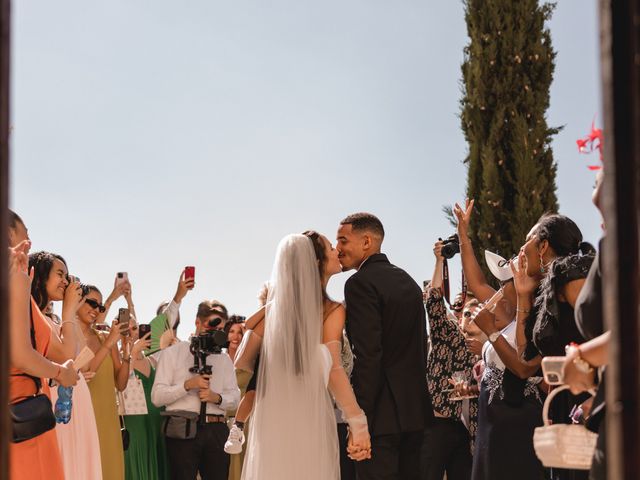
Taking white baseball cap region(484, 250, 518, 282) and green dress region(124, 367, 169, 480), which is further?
green dress region(124, 367, 169, 480)

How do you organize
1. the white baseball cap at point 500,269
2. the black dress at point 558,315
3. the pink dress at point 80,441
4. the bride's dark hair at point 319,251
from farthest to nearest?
the pink dress at point 80,441
the white baseball cap at point 500,269
the bride's dark hair at point 319,251
the black dress at point 558,315

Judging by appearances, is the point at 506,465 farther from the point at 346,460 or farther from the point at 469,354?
the point at 346,460

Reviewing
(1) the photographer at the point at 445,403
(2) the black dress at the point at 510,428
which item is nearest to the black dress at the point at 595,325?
(2) the black dress at the point at 510,428

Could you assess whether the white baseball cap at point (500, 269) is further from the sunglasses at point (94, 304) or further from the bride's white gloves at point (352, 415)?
the sunglasses at point (94, 304)

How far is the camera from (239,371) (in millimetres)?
5648

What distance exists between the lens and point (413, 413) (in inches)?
219

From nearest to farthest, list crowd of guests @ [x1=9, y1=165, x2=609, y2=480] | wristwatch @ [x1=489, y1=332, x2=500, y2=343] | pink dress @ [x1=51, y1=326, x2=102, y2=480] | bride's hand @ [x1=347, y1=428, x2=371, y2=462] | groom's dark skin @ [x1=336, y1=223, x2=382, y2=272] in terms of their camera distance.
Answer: crowd of guests @ [x1=9, y1=165, x2=609, y2=480]
wristwatch @ [x1=489, y1=332, x2=500, y2=343]
bride's hand @ [x1=347, y1=428, x2=371, y2=462]
groom's dark skin @ [x1=336, y1=223, x2=382, y2=272]
pink dress @ [x1=51, y1=326, x2=102, y2=480]

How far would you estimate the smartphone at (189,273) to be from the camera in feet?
29.9

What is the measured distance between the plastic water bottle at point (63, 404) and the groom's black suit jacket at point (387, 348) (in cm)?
184

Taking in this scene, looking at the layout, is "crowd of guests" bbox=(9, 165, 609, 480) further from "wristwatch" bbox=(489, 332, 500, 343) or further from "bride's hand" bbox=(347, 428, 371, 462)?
"bride's hand" bbox=(347, 428, 371, 462)

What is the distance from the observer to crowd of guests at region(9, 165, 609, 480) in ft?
13.5

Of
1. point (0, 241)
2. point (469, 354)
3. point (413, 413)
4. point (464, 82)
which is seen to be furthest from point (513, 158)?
point (0, 241)

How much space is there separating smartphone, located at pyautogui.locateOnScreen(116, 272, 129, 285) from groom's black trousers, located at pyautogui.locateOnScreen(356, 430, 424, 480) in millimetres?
3815

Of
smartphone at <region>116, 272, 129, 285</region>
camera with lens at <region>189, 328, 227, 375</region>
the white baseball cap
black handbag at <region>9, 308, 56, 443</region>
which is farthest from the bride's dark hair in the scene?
smartphone at <region>116, 272, 129, 285</region>
